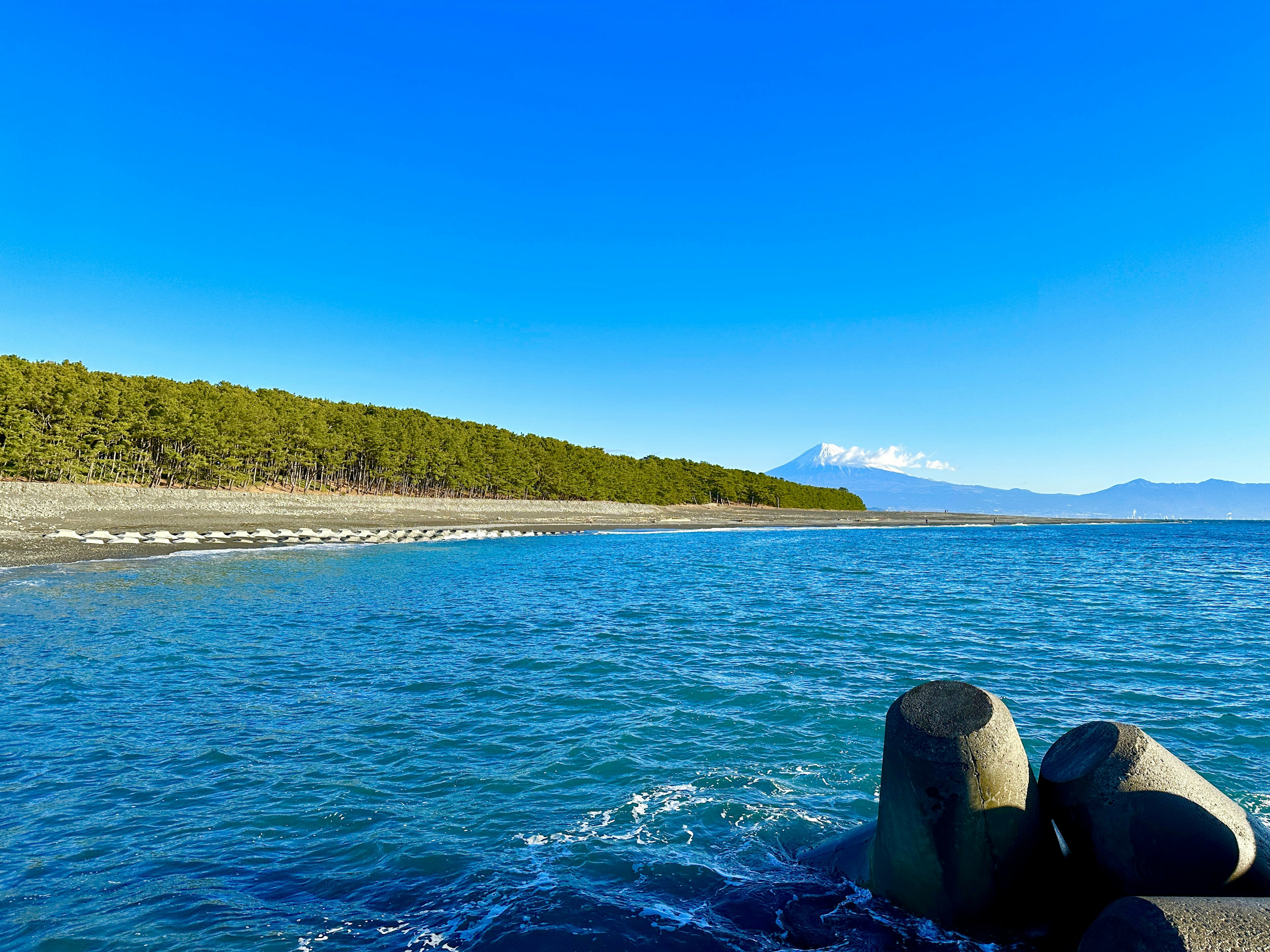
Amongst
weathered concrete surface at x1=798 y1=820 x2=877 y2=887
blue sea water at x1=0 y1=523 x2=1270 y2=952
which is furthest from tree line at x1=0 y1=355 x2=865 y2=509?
weathered concrete surface at x1=798 y1=820 x2=877 y2=887

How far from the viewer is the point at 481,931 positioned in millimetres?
5895

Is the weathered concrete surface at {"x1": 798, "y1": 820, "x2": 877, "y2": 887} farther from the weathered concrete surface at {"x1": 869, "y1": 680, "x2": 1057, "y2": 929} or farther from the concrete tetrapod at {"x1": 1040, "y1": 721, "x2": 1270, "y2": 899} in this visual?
the concrete tetrapod at {"x1": 1040, "y1": 721, "x2": 1270, "y2": 899}

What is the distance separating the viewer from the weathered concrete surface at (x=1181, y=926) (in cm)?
329

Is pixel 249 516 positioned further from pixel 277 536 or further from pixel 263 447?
pixel 263 447

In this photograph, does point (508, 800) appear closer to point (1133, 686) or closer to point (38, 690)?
point (38, 690)

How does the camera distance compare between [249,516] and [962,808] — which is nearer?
[962,808]

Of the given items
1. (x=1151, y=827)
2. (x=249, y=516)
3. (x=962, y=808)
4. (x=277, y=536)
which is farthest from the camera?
(x=249, y=516)

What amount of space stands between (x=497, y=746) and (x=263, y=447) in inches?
3626

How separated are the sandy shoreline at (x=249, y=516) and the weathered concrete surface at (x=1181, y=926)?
1614 inches

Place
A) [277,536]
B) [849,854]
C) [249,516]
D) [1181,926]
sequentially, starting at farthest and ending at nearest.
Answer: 1. [249,516]
2. [277,536]
3. [849,854]
4. [1181,926]

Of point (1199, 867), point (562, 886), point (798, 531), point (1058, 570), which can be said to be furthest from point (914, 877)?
point (798, 531)

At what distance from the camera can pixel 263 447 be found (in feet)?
291

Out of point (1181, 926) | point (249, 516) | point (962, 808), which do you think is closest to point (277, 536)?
point (249, 516)

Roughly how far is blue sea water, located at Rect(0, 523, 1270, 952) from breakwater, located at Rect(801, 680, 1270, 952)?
0.55 meters
